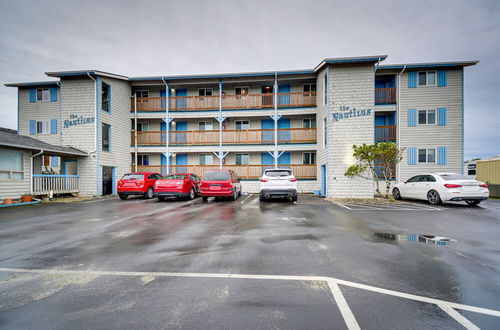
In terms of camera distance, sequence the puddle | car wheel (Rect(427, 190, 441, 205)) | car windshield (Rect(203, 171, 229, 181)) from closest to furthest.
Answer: the puddle
car wheel (Rect(427, 190, 441, 205))
car windshield (Rect(203, 171, 229, 181))

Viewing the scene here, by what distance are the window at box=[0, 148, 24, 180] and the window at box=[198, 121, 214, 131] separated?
39.6 ft

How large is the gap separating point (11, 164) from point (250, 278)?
51.6 feet

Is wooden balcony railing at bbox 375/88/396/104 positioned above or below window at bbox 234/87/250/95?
below

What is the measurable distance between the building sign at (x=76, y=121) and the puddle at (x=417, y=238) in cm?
1881

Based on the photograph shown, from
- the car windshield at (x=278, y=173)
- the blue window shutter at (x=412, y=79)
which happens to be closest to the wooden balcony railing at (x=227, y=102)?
the blue window shutter at (x=412, y=79)

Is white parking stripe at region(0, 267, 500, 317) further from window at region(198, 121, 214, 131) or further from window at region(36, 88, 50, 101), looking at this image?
window at region(36, 88, 50, 101)

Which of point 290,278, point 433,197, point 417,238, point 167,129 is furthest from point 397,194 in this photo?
point 167,129

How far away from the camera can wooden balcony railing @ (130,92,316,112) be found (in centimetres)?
1912

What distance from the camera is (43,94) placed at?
20.1m

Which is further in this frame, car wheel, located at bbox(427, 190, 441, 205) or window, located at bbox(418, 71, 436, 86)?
window, located at bbox(418, 71, 436, 86)

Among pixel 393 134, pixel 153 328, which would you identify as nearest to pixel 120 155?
pixel 153 328

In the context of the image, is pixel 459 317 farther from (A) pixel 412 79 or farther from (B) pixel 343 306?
(A) pixel 412 79

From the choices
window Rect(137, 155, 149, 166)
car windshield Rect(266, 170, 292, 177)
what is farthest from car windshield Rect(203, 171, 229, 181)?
window Rect(137, 155, 149, 166)

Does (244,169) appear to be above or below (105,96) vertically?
below
